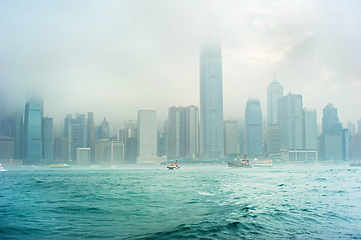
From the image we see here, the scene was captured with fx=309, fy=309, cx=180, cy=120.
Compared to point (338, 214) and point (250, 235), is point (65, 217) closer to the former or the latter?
point (250, 235)

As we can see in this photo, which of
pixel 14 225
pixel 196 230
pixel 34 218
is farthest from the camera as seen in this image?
pixel 34 218

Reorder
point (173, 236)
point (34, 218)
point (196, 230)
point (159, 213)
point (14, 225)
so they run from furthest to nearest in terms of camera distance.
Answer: point (159, 213)
point (34, 218)
point (14, 225)
point (196, 230)
point (173, 236)

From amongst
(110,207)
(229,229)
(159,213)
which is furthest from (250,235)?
(110,207)

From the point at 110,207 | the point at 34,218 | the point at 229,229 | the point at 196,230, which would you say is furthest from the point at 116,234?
the point at 110,207

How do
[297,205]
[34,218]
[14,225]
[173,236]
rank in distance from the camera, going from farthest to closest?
[297,205], [34,218], [14,225], [173,236]

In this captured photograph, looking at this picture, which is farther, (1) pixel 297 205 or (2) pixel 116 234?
(1) pixel 297 205

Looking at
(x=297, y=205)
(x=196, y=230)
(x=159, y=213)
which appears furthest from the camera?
(x=297, y=205)

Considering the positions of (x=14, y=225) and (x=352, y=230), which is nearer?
(x=352, y=230)

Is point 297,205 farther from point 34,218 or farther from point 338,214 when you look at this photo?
point 34,218
